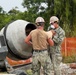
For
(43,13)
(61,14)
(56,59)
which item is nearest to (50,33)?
(56,59)

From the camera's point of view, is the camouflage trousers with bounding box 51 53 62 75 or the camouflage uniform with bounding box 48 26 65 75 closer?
the camouflage uniform with bounding box 48 26 65 75

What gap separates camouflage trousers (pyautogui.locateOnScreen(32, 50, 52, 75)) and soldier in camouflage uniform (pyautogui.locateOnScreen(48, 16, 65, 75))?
0.91 metres

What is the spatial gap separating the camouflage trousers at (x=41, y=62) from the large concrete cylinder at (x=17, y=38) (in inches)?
48.6

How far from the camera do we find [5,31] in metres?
10.4

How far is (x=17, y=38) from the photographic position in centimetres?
1038

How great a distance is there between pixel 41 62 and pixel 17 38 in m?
1.42

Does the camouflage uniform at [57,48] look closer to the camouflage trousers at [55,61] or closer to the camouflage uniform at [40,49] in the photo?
the camouflage trousers at [55,61]

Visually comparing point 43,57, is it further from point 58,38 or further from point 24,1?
point 24,1

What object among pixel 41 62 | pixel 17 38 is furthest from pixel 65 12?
pixel 41 62

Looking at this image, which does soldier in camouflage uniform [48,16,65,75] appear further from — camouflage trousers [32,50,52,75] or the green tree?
the green tree

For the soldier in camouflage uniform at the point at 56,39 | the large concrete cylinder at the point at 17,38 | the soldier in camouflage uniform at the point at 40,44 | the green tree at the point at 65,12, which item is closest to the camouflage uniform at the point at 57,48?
the soldier in camouflage uniform at the point at 56,39

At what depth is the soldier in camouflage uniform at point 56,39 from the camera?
9988 millimetres

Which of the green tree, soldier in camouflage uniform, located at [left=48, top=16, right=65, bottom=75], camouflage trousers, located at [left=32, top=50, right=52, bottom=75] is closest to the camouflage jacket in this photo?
soldier in camouflage uniform, located at [left=48, top=16, right=65, bottom=75]

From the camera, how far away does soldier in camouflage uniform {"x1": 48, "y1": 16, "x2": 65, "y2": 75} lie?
9.99 metres
